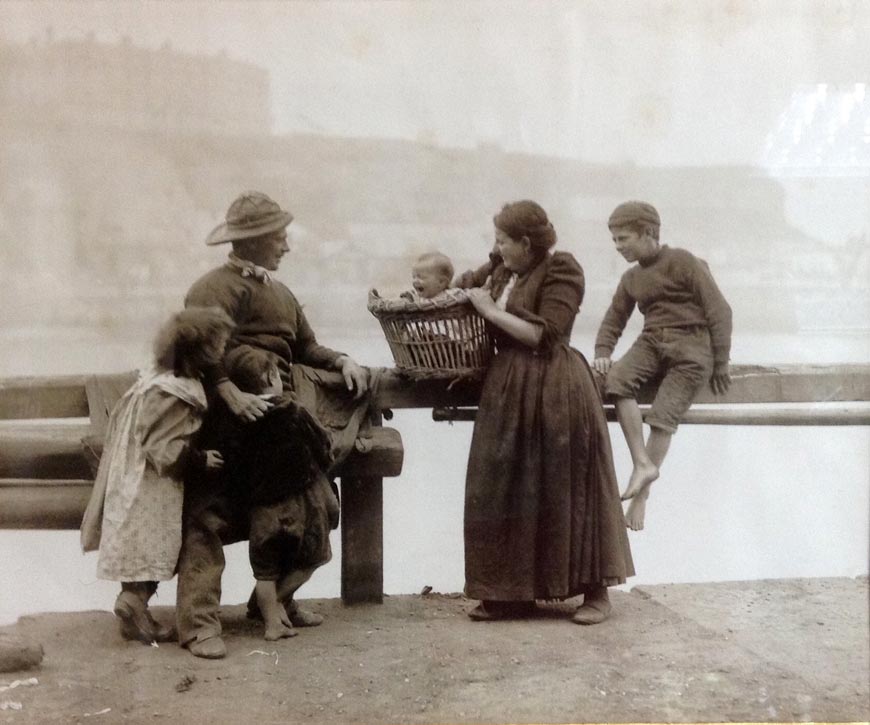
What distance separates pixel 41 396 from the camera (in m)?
3.85

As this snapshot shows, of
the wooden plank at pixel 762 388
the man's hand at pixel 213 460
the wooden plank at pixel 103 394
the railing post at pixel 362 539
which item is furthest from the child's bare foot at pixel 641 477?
the wooden plank at pixel 103 394

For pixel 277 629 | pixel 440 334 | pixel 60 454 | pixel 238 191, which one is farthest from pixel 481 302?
→ pixel 60 454

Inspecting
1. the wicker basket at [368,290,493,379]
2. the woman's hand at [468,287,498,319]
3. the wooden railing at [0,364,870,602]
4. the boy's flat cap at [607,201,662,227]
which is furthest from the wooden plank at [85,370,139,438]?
the boy's flat cap at [607,201,662,227]

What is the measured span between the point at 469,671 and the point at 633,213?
1.72 meters

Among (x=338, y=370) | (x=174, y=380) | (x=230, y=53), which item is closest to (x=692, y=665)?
(x=338, y=370)

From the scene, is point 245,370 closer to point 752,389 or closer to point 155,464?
point 155,464

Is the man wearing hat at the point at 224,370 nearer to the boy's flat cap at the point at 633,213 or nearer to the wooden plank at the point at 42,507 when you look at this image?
the wooden plank at the point at 42,507

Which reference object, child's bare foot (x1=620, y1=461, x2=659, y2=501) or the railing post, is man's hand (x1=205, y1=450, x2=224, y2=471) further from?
child's bare foot (x1=620, y1=461, x2=659, y2=501)

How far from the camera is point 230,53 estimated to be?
369 cm

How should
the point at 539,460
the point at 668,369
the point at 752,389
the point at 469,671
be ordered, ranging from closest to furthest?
the point at 469,671 < the point at 539,460 < the point at 668,369 < the point at 752,389

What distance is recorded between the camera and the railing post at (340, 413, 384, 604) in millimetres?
4031

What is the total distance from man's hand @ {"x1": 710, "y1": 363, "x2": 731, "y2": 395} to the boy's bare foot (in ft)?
5.90

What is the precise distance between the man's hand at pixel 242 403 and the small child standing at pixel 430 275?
0.65 metres

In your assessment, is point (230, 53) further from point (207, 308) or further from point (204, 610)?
point (204, 610)
